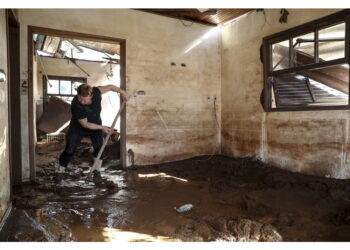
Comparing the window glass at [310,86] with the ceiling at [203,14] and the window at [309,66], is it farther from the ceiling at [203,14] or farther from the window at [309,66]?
the ceiling at [203,14]

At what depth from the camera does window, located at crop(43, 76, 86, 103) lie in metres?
9.37

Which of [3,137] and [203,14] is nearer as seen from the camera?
[3,137]

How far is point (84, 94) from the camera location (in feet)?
12.3

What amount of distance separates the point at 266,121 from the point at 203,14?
2.44 metres

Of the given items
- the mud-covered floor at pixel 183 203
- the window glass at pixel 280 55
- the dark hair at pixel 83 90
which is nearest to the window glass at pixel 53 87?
the mud-covered floor at pixel 183 203

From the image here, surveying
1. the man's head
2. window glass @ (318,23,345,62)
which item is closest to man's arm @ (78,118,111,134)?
the man's head

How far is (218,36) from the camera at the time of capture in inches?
215

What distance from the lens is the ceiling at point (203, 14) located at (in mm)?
4648

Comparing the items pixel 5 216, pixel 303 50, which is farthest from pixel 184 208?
pixel 303 50

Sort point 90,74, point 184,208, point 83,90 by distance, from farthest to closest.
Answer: point 90,74
point 83,90
point 184,208

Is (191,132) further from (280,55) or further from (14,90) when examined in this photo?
(14,90)

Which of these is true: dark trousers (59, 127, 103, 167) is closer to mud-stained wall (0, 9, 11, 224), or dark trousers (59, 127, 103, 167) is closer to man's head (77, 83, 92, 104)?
man's head (77, 83, 92, 104)

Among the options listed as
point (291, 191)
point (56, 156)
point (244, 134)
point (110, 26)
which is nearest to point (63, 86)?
point (56, 156)

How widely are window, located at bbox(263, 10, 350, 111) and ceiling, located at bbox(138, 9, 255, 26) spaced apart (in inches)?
36.3
